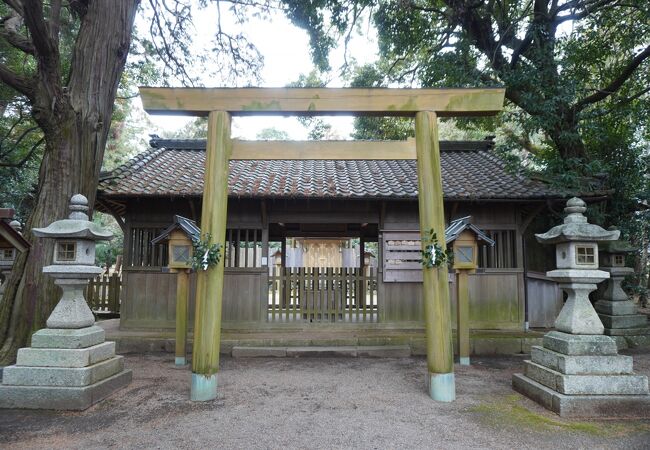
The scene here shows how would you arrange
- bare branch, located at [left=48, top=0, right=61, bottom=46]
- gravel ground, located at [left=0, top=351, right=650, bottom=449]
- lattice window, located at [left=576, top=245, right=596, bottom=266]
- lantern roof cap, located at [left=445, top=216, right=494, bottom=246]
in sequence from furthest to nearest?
1. lantern roof cap, located at [left=445, top=216, right=494, bottom=246]
2. bare branch, located at [left=48, top=0, right=61, bottom=46]
3. lattice window, located at [left=576, top=245, right=596, bottom=266]
4. gravel ground, located at [left=0, top=351, right=650, bottom=449]

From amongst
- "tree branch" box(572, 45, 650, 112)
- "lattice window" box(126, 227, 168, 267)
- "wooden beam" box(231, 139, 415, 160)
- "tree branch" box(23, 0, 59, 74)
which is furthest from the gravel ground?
"tree branch" box(572, 45, 650, 112)

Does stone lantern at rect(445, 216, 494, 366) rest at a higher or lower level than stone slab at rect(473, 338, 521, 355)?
higher

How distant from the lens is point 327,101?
16.4 ft

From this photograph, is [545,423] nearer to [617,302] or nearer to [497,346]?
[497,346]

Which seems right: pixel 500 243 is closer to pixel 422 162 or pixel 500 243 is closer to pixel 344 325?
pixel 344 325

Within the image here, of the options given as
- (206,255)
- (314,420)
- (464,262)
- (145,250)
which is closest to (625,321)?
(464,262)

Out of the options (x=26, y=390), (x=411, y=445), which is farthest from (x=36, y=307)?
(x=411, y=445)

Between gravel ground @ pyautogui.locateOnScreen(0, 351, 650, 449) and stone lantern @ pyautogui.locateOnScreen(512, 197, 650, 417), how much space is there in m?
0.18

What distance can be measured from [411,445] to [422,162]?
3.21 metres

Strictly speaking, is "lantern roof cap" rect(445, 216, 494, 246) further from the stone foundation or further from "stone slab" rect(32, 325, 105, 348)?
"stone slab" rect(32, 325, 105, 348)

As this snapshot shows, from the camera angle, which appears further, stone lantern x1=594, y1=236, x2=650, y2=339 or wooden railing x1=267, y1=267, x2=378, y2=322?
wooden railing x1=267, y1=267, x2=378, y2=322

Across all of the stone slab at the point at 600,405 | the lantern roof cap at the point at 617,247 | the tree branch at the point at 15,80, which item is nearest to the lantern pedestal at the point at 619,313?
the lantern roof cap at the point at 617,247

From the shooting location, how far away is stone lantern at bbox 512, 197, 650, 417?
164 inches

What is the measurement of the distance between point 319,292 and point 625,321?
634 centimetres
